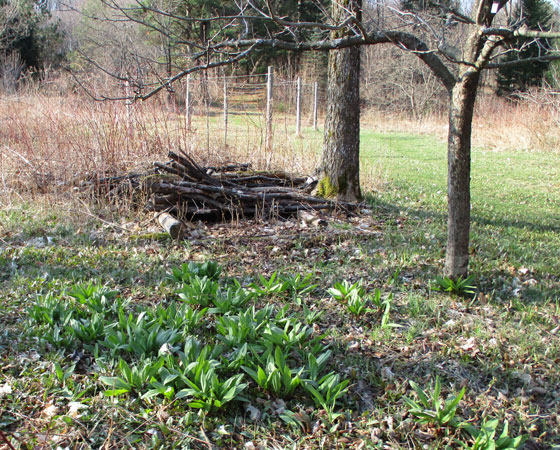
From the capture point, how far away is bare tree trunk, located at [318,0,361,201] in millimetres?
6547

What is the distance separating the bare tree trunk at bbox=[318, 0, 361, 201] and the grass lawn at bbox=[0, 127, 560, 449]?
1259mm

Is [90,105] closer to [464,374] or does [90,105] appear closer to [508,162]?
[464,374]

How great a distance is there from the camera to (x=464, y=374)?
3.08 m

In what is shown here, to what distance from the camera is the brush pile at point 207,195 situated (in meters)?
6.17

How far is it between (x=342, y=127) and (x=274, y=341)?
433cm

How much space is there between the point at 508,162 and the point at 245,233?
33.6 ft

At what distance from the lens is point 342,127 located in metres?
6.71

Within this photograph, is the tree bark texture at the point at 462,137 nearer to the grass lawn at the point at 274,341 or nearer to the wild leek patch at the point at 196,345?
the grass lawn at the point at 274,341

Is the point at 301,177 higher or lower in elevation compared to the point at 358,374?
higher

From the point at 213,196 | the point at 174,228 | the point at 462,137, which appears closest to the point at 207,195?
the point at 213,196

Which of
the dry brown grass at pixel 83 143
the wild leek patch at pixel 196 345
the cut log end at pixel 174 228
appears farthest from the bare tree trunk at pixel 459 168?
the dry brown grass at pixel 83 143

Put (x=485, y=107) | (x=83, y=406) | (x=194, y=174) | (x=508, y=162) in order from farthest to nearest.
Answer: (x=485, y=107)
(x=508, y=162)
(x=194, y=174)
(x=83, y=406)

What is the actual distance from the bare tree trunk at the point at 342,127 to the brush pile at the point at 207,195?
0.38 m

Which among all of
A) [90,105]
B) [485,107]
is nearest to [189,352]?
[90,105]
